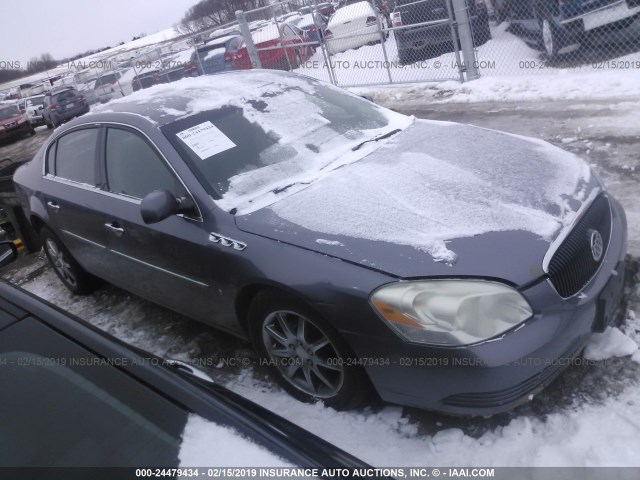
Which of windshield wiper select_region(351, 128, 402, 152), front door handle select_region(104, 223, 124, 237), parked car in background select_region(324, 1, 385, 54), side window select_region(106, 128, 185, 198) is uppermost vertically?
parked car in background select_region(324, 1, 385, 54)

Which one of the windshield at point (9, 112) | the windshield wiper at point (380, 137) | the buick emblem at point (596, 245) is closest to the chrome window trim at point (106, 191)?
the windshield wiper at point (380, 137)

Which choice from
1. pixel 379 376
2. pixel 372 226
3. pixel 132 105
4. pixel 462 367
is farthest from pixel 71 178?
pixel 462 367

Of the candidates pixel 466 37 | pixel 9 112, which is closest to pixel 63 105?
pixel 9 112

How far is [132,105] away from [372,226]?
7.03 feet

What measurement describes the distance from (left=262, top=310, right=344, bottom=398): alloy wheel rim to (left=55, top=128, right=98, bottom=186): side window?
75.7 inches

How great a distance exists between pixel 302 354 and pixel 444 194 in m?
1.08

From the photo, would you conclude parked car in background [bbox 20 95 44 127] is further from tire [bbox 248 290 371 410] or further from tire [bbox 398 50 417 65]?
tire [bbox 248 290 371 410]

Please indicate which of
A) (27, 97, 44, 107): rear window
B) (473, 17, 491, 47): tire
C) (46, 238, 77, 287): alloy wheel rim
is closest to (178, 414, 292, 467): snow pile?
(46, 238, 77, 287): alloy wheel rim

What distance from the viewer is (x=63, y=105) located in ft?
67.9

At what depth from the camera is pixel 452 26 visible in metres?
8.55

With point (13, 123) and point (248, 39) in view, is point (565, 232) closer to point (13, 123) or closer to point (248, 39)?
point (248, 39)

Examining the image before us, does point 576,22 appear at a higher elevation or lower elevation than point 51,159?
lower

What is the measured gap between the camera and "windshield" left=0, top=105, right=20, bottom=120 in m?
20.6

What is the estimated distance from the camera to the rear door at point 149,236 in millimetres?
2996
